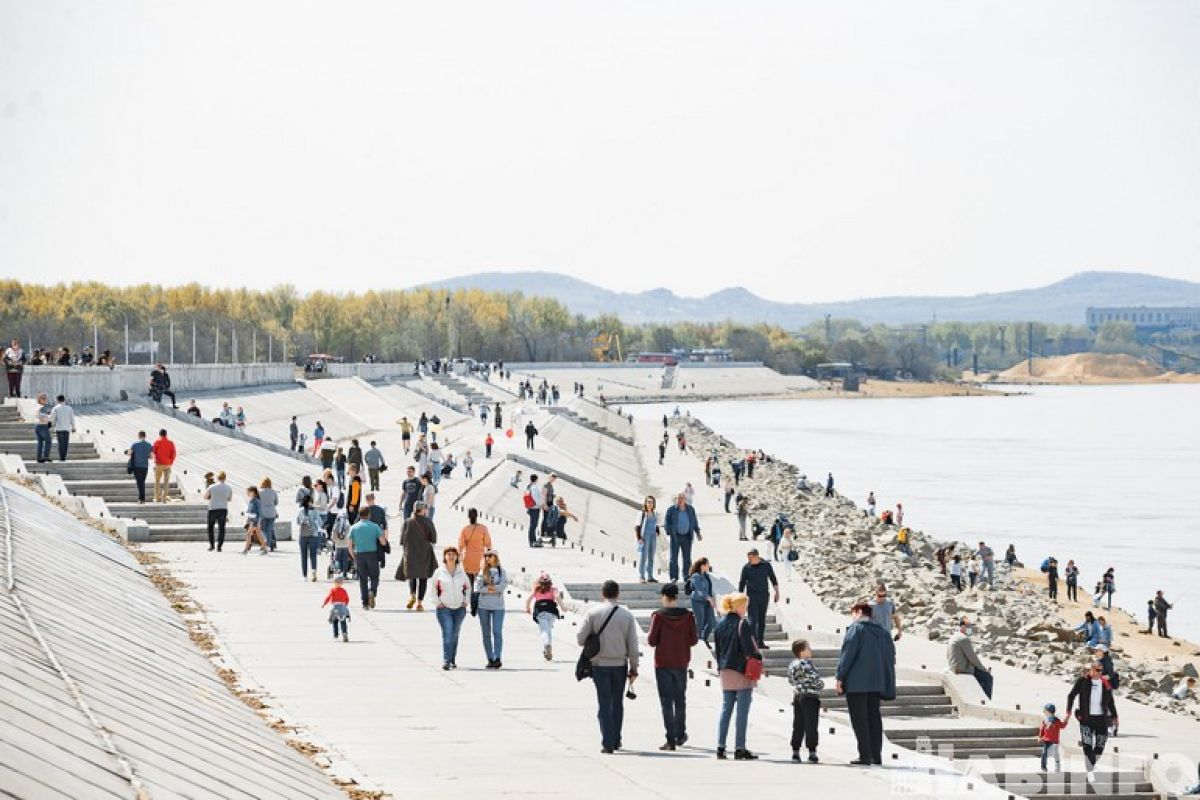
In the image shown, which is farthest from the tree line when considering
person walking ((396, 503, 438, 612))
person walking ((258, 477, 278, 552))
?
person walking ((396, 503, 438, 612))

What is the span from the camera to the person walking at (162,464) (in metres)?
26.4

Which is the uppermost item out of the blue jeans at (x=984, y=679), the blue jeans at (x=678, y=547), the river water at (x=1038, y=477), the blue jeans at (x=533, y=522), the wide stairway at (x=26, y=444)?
the wide stairway at (x=26, y=444)

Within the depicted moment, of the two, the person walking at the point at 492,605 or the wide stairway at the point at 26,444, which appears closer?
the person walking at the point at 492,605

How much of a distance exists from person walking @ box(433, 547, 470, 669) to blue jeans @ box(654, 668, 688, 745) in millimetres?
3201

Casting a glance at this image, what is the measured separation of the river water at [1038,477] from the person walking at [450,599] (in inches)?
921

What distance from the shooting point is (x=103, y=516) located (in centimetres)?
2417

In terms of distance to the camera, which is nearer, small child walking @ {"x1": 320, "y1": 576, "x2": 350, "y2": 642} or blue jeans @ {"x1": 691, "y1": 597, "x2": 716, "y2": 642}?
small child walking @ {"x1": 320, "y1": 576, "x2": 350, "y2": 642}

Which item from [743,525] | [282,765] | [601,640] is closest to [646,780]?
[601,640]

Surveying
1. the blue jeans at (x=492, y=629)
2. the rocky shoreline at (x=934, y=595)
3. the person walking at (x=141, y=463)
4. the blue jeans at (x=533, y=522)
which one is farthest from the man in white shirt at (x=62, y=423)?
the blue jeans at (x=492, y=629)

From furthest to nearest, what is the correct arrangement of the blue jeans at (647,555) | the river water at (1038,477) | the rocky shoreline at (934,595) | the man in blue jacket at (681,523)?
the river water at (1038,477) < the rocky shoreline at (934,595) < the blue jeans at (647,555) < the man in blue jacket at (681,523)

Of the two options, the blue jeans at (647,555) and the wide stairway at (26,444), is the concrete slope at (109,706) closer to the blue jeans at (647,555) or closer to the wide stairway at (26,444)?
the blue jeans at (647,555)

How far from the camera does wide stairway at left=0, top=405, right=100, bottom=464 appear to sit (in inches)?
1165

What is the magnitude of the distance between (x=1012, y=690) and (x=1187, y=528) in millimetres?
35088

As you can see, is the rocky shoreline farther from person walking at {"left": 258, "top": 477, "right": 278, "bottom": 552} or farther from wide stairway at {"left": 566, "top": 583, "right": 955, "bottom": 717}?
person walking at {"left": 258, "top": 477, "right": 278, "bottom": 552}
